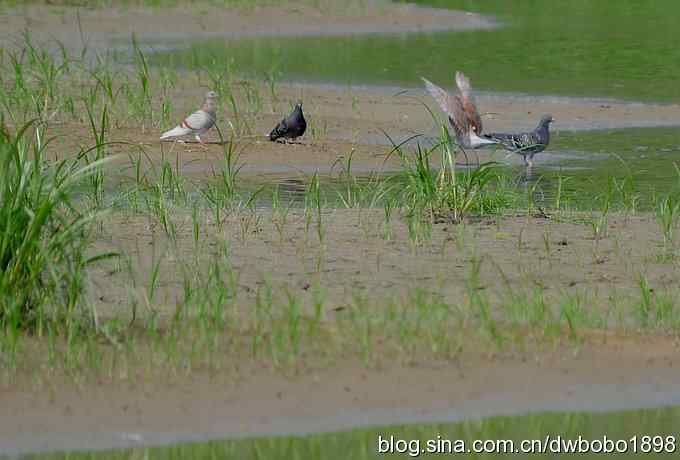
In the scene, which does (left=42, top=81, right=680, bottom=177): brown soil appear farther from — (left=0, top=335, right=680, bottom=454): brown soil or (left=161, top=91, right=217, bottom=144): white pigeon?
(left=0, top=335, right=680, bottom=454): brown soil

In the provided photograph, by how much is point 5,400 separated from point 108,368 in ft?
1.34

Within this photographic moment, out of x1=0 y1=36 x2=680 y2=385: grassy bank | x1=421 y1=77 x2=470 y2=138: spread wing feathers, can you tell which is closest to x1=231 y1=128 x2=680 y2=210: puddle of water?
x1=421 y1=77 x2=470 y2=138: spread wing feathers

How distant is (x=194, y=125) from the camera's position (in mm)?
11594

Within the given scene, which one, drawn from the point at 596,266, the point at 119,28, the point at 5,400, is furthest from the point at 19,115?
the point at 119,28

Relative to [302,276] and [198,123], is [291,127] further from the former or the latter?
[302,276]

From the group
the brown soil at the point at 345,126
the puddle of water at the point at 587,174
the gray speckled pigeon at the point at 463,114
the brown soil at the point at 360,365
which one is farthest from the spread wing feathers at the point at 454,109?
the brown soil at the point at 360,365

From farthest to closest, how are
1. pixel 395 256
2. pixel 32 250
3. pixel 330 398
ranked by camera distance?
pixel 395 256, pixel 32 250, pixel 330 398

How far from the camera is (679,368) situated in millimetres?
5504

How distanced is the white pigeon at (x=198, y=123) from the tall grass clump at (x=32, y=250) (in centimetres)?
596

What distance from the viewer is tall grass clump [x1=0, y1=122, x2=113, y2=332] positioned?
5.25m

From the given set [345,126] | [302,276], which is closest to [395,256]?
[302,276]

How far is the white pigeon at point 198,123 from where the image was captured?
11.6 metres

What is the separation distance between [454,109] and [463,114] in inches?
4.0

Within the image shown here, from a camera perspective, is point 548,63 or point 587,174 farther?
point 548,63
